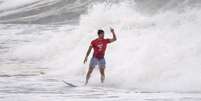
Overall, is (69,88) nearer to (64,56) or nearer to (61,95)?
(61,95)

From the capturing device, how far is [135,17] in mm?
20984

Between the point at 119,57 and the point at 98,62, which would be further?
the point at 119,57

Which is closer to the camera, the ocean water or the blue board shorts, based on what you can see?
the ocean water

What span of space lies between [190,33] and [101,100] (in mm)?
6355

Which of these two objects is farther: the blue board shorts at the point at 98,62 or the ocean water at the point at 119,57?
the blue board shorts at the point at 98,62

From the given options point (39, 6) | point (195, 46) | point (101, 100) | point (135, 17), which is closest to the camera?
point (101, 100)

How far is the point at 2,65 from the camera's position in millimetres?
17672

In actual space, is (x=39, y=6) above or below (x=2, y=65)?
above

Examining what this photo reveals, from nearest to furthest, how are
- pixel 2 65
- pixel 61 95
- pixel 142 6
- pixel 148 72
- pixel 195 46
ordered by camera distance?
pixel 61 95
pixel 148 72
pixel 195 46
pixel 2 65
pixel 142 6

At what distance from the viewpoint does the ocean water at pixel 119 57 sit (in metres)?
11.5

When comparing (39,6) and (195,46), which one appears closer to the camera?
(195,46)

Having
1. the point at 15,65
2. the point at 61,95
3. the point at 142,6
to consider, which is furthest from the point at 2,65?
the point at 142,6

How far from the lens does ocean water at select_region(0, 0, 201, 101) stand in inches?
454

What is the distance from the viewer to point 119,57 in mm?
15664
